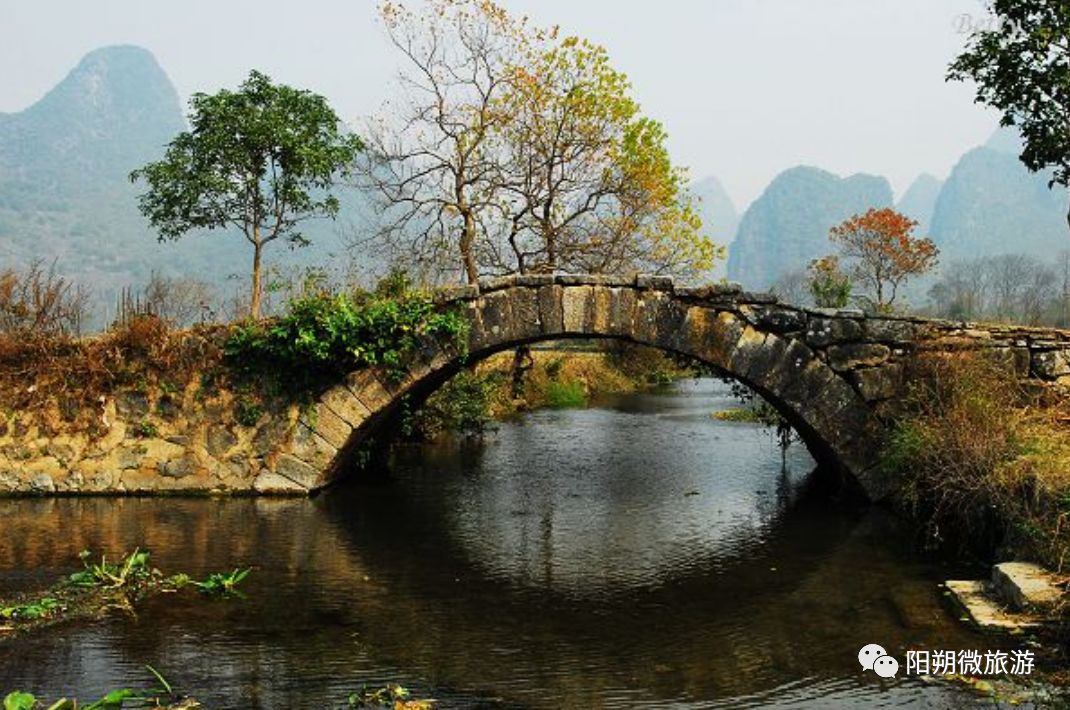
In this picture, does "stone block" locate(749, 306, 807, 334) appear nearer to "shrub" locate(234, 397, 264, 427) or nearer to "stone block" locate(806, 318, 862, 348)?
"stone block" locate(806, 318, 862, 348)

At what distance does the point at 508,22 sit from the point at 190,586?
1763cm

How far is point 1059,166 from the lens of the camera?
16.4 meters

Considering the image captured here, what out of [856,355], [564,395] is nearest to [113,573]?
[856,355]

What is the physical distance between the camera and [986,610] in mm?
7234

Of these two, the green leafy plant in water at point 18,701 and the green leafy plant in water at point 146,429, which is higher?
the green leafy plant in water at point 146,429

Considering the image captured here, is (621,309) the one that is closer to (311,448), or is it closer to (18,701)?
(311,448)

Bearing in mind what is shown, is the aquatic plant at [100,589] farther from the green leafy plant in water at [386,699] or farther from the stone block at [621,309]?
the stone block at [621,309]

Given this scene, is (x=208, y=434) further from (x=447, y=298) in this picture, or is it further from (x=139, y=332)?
(x=447, y=298)

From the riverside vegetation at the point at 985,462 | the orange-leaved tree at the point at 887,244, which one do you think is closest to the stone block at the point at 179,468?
the riverside vegetation at the point at 985,462

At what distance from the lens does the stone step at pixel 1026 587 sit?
22.6 feet

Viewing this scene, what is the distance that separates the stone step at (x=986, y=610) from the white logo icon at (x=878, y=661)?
2.97ft

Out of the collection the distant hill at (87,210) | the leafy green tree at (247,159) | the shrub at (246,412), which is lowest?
the shrub at (246,412)

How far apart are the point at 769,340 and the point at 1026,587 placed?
15.9ft

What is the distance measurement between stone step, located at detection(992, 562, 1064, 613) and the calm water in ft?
1.68
